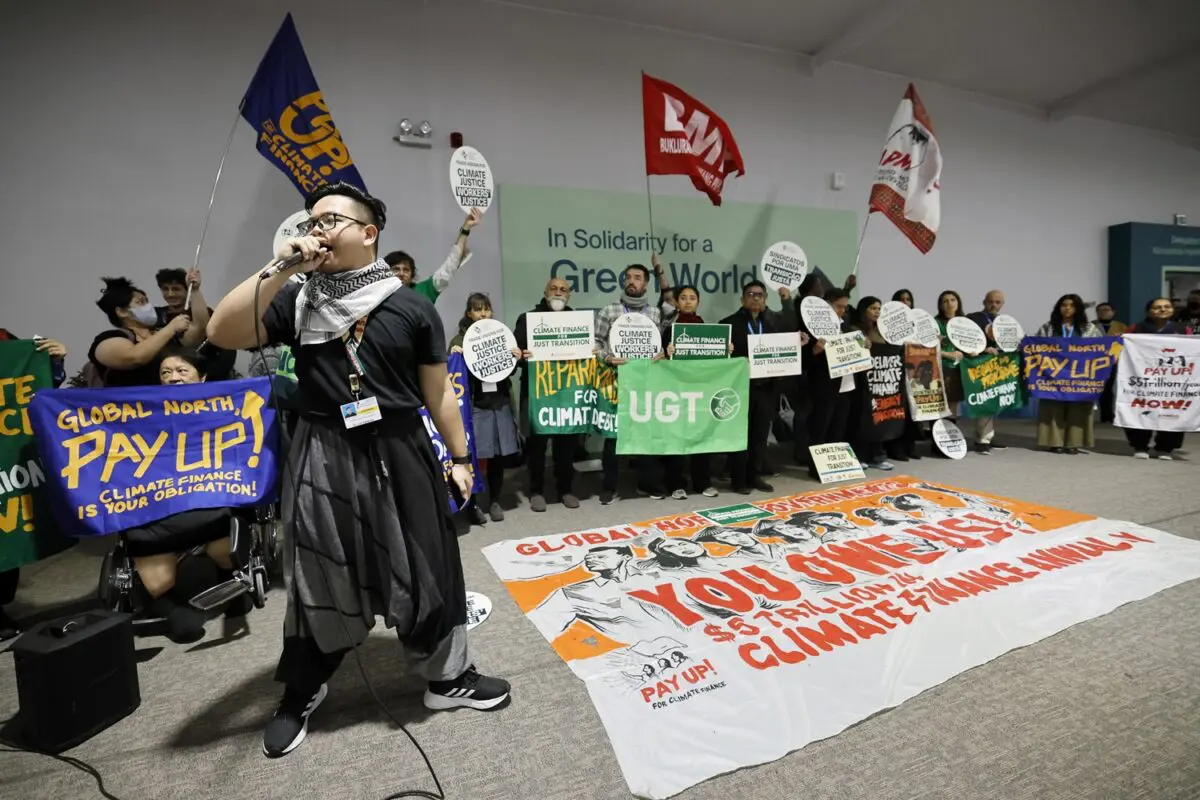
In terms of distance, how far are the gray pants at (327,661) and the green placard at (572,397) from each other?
6.86 ft

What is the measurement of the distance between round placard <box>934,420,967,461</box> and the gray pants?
4.81 m

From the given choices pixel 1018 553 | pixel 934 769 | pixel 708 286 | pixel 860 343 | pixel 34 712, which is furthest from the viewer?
pixel 708 286

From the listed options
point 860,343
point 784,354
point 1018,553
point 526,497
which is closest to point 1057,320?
point 860,343

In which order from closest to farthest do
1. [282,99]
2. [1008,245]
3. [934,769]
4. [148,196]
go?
1. [934,769]
2. [282,99]
3. [148,196]
4. [1008,245]

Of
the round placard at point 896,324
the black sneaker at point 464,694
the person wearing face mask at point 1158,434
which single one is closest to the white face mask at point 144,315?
the black sneaker at point 464,694

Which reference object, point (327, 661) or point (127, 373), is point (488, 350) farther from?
point (327, 661)

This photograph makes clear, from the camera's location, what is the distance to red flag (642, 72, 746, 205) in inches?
176

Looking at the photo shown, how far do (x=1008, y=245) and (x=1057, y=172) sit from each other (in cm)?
152

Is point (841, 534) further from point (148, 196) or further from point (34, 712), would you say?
point (148, 196)

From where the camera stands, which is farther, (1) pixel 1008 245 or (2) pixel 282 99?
(1) pixel 1008 245

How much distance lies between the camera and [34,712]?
1.53 meters

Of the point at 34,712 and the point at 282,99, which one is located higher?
the point at 282,99

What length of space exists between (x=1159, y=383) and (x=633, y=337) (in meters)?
4.59

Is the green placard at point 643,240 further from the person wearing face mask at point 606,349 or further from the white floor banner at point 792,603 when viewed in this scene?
the white floor banner at point 792,603
